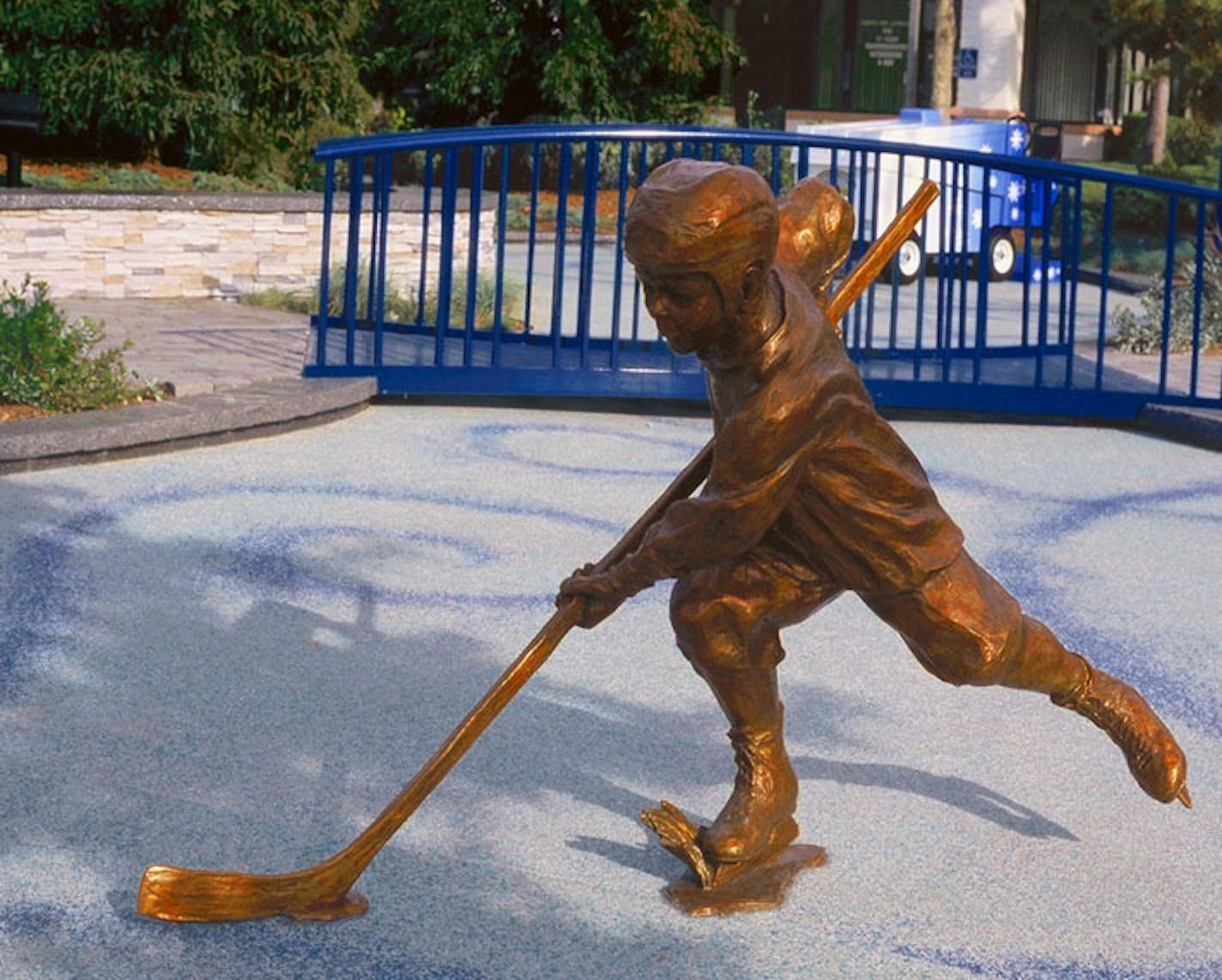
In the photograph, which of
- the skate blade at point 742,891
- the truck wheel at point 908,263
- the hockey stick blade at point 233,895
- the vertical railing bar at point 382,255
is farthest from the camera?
the truck wheel at point 908,263

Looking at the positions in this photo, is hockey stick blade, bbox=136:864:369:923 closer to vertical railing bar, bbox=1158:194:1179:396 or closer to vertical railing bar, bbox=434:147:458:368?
vertical railing bar, bbox=434:147:458:368

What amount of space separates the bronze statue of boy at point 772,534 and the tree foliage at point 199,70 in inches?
500

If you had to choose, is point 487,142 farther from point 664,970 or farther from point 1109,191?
point 664,970

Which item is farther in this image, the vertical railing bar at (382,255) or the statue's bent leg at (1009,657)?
the vertical railing bar at (382,255)

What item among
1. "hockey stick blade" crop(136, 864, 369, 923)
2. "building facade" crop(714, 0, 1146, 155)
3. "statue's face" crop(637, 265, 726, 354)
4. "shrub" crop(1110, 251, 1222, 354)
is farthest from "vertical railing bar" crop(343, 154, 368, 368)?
"building facade" crop(714, 0, 1146, 155)

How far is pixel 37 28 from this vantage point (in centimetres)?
1611

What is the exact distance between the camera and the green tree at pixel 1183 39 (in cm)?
2547

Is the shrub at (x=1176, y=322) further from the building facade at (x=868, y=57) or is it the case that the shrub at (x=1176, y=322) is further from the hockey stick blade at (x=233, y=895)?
the building facade at (x=868, y=57)

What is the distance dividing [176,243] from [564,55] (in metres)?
10.6

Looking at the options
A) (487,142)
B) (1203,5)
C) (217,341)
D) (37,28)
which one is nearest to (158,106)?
(37,28)

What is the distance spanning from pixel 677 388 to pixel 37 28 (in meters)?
8.80

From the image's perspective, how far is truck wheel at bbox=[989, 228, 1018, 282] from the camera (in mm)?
16766

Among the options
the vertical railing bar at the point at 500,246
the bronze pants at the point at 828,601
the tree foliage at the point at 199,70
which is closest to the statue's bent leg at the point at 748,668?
the bronze pants at the point at 828,601

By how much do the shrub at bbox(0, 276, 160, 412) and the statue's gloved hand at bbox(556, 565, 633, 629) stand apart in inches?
199
